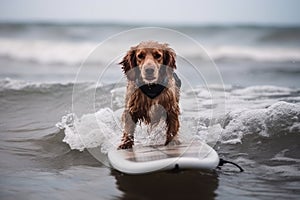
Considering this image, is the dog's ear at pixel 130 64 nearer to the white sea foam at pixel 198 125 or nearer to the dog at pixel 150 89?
the dog at pixel 150 89

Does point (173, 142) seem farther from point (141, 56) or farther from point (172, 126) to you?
point (141, 56)

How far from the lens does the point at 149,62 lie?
126 inches

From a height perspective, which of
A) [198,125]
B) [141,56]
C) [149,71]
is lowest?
[198,125]

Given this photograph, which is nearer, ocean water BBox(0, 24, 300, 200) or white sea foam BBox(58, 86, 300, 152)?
ocean water BBox(0, 24, 300, 200)

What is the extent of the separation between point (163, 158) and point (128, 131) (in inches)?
19.1

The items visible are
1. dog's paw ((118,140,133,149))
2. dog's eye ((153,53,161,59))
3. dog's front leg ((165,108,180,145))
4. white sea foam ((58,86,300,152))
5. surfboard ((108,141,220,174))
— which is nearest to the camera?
surfboard ((108,141,220,174))

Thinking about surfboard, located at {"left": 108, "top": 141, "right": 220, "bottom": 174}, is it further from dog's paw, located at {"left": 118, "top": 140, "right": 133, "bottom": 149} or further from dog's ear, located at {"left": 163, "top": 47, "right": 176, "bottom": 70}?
dog's ear, located at {"left": 163, "top": 47, "right": 176, "bottom": 70}

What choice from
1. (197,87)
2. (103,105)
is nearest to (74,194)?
(103,105)

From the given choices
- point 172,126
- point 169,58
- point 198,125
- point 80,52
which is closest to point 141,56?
point 169,58

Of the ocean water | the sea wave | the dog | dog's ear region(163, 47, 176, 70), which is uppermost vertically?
the sea wave

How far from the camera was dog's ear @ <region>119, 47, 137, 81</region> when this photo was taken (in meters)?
3.29

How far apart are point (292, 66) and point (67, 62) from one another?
5.29 meters

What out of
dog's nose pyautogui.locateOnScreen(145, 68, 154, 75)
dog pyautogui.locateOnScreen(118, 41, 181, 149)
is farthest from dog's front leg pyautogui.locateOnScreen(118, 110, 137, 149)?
dog's nose pyautogui.locateOnScreen(145, 68, 154, 75)

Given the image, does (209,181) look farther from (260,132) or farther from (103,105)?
(103,105)
